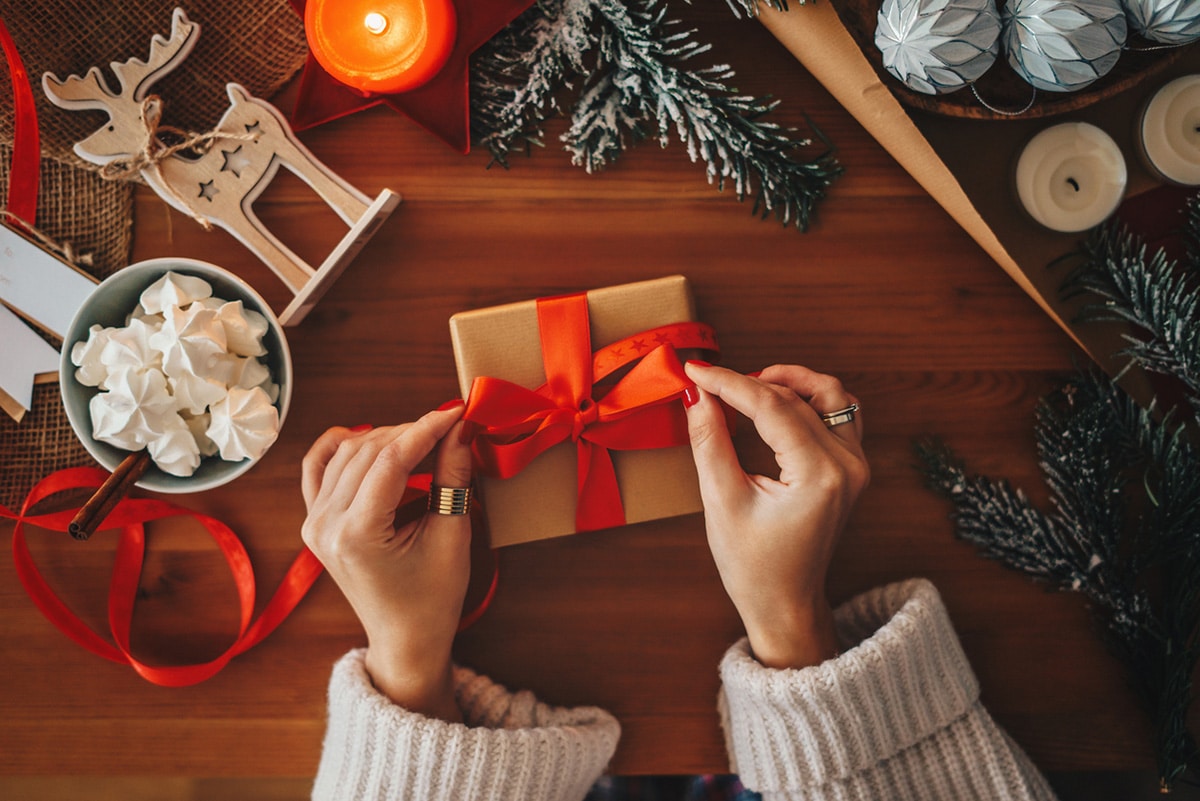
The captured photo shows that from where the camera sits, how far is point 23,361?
3.01 feet

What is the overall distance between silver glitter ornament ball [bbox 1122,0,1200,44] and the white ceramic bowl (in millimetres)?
958

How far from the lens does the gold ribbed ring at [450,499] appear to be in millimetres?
805

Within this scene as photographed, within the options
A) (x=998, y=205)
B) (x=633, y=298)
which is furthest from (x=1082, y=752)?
(x=633, y=298)

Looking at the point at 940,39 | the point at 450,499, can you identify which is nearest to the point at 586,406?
the point at 450,499

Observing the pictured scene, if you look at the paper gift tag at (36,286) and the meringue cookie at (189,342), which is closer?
the meringue cookie at (189,342)

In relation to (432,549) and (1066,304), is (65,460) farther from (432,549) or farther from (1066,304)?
(1066,304)

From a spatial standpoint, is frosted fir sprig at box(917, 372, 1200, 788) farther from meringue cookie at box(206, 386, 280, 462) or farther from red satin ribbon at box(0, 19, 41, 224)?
red satin ribbon at box(0, 19, 41, 224)

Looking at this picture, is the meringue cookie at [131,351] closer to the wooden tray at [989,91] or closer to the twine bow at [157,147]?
the twine bow at [157,147]

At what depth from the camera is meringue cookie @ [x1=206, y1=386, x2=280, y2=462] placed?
2.61ft

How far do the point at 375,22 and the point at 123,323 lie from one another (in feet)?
1.48

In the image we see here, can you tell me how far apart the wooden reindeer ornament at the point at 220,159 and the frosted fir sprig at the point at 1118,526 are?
78 centimetres

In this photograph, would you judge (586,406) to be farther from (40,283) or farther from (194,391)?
(40,283)

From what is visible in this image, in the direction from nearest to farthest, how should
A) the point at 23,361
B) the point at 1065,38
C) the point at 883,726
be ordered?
the point at 1065,38 → the point at 883,726 → the point at 23,361

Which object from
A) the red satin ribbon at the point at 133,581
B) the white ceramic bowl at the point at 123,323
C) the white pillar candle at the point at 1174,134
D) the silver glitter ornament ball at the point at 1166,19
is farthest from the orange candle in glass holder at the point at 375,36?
the white pillar candle at the point at 1174,134
